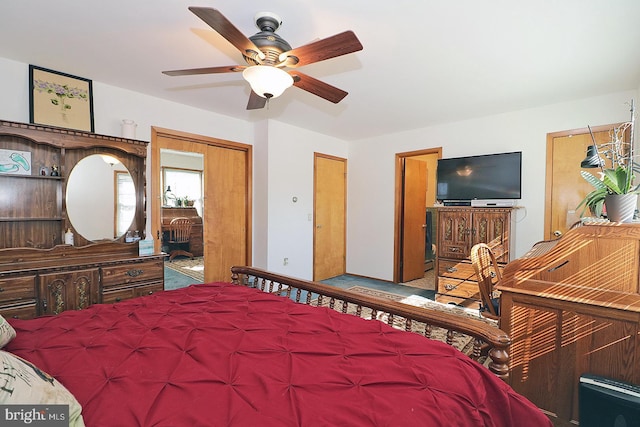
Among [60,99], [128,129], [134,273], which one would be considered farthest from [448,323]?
[60,99]

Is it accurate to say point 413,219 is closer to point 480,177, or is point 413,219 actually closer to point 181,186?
point 480,177

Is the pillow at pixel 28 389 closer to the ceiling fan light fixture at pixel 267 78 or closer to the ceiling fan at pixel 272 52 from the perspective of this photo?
the ceiling fan at pixel 272 52

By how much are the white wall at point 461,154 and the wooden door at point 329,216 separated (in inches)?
6.2

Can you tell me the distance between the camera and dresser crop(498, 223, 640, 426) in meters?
1.60

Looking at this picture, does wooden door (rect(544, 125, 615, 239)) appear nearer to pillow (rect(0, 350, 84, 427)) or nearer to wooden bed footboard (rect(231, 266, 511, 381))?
wooden bed footboard (rect(231, 266, 511, 381))

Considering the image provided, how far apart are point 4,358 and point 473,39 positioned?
117 inches

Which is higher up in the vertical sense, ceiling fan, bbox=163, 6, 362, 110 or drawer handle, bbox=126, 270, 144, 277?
ceiling fan, bbox=163, 6, 362, 110

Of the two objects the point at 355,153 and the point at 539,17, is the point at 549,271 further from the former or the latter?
the point at 355,153

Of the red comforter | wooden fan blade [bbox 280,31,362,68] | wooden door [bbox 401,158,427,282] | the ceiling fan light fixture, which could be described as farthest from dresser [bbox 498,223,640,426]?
wooden door [bbox 401,158,427,282]

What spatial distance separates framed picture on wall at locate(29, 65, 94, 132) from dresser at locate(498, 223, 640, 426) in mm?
3870

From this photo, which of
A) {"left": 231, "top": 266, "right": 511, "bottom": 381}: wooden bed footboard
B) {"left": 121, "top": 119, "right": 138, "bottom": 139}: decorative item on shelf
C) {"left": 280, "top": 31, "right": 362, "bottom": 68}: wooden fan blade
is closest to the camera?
A: {"left": 231, "top": 266, "right": 511, "bottom": 381}: wooden bed footboard

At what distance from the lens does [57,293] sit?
2.40 meters

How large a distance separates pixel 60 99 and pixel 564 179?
5482 mm

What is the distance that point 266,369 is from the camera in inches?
40.5
